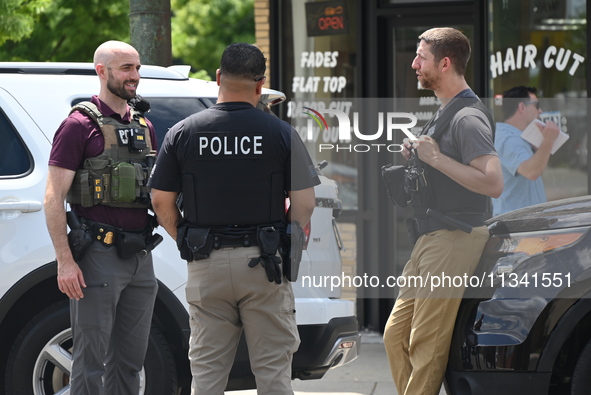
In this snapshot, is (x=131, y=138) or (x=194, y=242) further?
(x=131, y=138)

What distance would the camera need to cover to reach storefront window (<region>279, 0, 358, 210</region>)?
324 inches

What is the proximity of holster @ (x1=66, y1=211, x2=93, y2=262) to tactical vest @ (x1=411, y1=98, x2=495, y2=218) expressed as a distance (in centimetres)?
155

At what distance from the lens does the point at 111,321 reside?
458 cm

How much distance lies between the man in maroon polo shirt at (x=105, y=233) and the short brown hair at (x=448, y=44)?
143cm

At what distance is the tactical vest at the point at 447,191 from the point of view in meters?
4.37

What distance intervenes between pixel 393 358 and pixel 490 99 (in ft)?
11.9

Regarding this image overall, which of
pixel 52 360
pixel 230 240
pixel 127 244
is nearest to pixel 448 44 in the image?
pixel 230 240

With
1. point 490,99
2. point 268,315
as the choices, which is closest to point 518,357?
point 268,315

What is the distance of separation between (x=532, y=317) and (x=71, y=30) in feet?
23.5

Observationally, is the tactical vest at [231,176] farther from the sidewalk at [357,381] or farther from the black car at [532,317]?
the sidewalk at [357,381]

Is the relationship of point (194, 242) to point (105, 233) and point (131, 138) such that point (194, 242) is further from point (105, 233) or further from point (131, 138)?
point (131, 138)

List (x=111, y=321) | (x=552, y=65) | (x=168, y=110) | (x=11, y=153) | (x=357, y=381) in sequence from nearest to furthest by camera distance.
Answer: (x=111, y=321), (x=11, y=153), (x=168, y=110), (x=357, y=381), (x=552, y=65)

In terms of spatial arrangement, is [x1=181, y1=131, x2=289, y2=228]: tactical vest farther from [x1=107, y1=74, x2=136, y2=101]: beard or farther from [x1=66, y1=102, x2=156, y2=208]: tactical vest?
[x1=107, y1=74, x2=136, y2=101]: beard

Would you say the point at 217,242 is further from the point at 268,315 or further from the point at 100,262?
the point at 100,262
